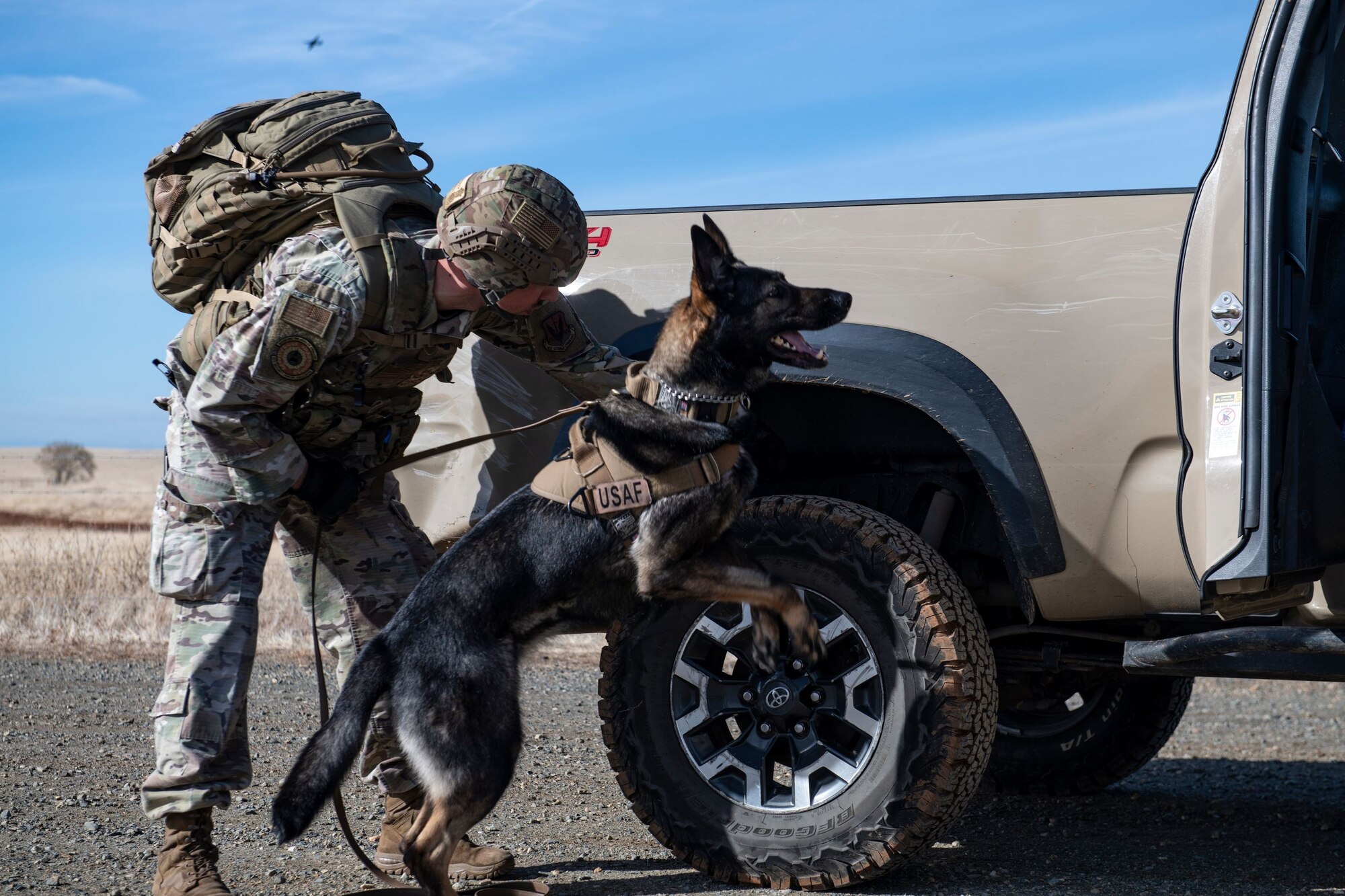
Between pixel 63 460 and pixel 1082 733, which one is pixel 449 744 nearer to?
pixel 1082 733

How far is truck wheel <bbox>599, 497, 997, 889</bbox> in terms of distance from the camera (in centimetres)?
322

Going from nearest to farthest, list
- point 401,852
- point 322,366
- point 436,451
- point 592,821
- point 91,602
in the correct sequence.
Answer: point 322,366
point 436,451
point 401,852
point 592,821
point 91,602

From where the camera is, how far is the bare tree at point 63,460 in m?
47.7

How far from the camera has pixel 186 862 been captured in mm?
3250

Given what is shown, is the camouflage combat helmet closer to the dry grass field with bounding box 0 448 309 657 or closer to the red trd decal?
the red trd decal

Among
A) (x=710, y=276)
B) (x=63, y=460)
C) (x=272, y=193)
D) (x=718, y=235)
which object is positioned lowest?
(x=63, y=460)

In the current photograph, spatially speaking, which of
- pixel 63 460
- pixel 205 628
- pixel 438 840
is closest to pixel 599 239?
pixel 205 628

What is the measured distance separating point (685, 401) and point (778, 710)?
939mm

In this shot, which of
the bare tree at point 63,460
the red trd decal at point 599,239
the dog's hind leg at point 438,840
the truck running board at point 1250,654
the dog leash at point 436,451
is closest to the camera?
the truck running board at point 1250,654

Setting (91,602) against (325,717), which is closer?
(325,717)

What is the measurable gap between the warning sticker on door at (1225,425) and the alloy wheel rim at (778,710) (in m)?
1.07

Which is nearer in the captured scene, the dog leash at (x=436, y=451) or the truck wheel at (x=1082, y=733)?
the dog leash at (x=436, y=451)

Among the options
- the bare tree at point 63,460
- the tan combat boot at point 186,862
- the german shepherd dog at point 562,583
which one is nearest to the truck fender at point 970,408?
the german shepherd dog at point 562,583

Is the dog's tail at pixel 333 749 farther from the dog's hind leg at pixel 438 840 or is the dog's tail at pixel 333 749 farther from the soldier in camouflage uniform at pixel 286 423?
the soldier in camouflage uniform at pixel 286 423
